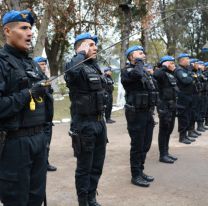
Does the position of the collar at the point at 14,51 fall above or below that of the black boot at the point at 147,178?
above

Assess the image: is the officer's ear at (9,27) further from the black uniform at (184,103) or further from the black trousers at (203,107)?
the black trousers at (203,107)

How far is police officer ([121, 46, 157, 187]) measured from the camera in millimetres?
5246

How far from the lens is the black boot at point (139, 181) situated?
206 inches

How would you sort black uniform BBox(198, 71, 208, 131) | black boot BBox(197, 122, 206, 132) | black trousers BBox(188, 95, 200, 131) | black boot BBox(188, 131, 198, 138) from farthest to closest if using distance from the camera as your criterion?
black boot BBox(197, 122, 206, 132)
black uniform BBox(198, 71, 208, 131)
black boot BBox(188, 131, 198, 138)
black trousers BBox(188, 95, 200, 131)

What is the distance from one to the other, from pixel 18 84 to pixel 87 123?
4.74 feet

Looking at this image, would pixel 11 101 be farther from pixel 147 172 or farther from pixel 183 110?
pixel 183 110

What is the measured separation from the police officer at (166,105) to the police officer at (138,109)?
1240 millimetres

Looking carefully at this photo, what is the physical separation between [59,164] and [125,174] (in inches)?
53.5

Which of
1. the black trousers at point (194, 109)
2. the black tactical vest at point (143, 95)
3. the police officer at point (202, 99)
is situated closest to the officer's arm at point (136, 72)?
the black tactical vest at point (143, 95)

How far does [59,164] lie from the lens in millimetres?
6574

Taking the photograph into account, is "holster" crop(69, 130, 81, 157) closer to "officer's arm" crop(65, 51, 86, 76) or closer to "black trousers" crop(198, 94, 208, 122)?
"officer's arm" crop(65, 51, 86, 76)

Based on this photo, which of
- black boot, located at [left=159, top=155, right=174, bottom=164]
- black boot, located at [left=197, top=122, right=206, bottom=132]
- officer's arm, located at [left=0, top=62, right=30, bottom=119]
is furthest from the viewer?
black boot, located at [left=197, top=122, right=206, bottom=132]

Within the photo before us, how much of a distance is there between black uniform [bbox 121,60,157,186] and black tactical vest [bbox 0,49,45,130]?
7.79 ft

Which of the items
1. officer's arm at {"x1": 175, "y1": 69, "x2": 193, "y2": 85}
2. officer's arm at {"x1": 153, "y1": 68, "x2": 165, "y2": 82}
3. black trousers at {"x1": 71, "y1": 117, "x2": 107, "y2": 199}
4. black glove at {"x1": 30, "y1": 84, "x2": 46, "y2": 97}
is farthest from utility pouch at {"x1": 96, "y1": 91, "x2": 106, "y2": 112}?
officer's arm at {"x1": 175, "y1": 69, "x2": 193, "y2": 85}
